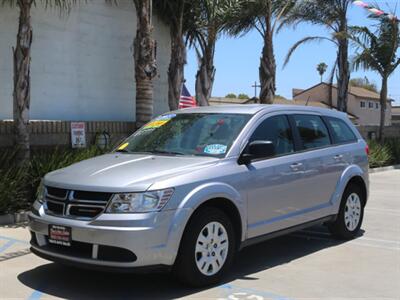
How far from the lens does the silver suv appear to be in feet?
15.9

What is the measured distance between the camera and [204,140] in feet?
19.6

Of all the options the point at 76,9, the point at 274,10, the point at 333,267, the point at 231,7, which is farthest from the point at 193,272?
the point at 274,10

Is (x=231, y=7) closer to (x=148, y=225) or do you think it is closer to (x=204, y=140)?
(x=204, y=140)

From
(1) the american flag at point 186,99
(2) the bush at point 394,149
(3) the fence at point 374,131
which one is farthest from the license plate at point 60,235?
(2) the bush at point 394,149

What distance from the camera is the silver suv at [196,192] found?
15.9 feet

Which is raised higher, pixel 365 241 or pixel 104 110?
pixel 104 110

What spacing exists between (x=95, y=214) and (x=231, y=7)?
1071cm

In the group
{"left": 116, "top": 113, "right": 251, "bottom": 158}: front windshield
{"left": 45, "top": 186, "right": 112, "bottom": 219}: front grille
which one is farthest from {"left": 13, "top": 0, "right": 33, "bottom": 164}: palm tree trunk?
{"left": 45, "top": 186, "right": 112, "bottom": 219}: front grille

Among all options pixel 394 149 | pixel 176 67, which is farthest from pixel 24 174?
pixel 394 149

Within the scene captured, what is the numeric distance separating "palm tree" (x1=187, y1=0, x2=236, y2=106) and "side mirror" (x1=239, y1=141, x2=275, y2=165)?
28.0 ft

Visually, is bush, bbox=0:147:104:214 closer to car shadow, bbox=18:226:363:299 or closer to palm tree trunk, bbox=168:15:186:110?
car shadow, bbox=18:226:363:299

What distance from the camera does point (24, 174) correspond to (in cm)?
873

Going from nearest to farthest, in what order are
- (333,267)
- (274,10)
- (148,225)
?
(148,225), (333,267), (274,10)

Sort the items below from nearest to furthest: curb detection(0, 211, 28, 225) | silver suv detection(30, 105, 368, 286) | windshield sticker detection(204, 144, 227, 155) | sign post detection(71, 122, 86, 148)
A: silver suv detection(30, 105, 368, 286), windshield sticker detection(204, 144, 227, 155), curb detection(0, 211, 28, 225), sign post detection(71, 122, 86, 148)
